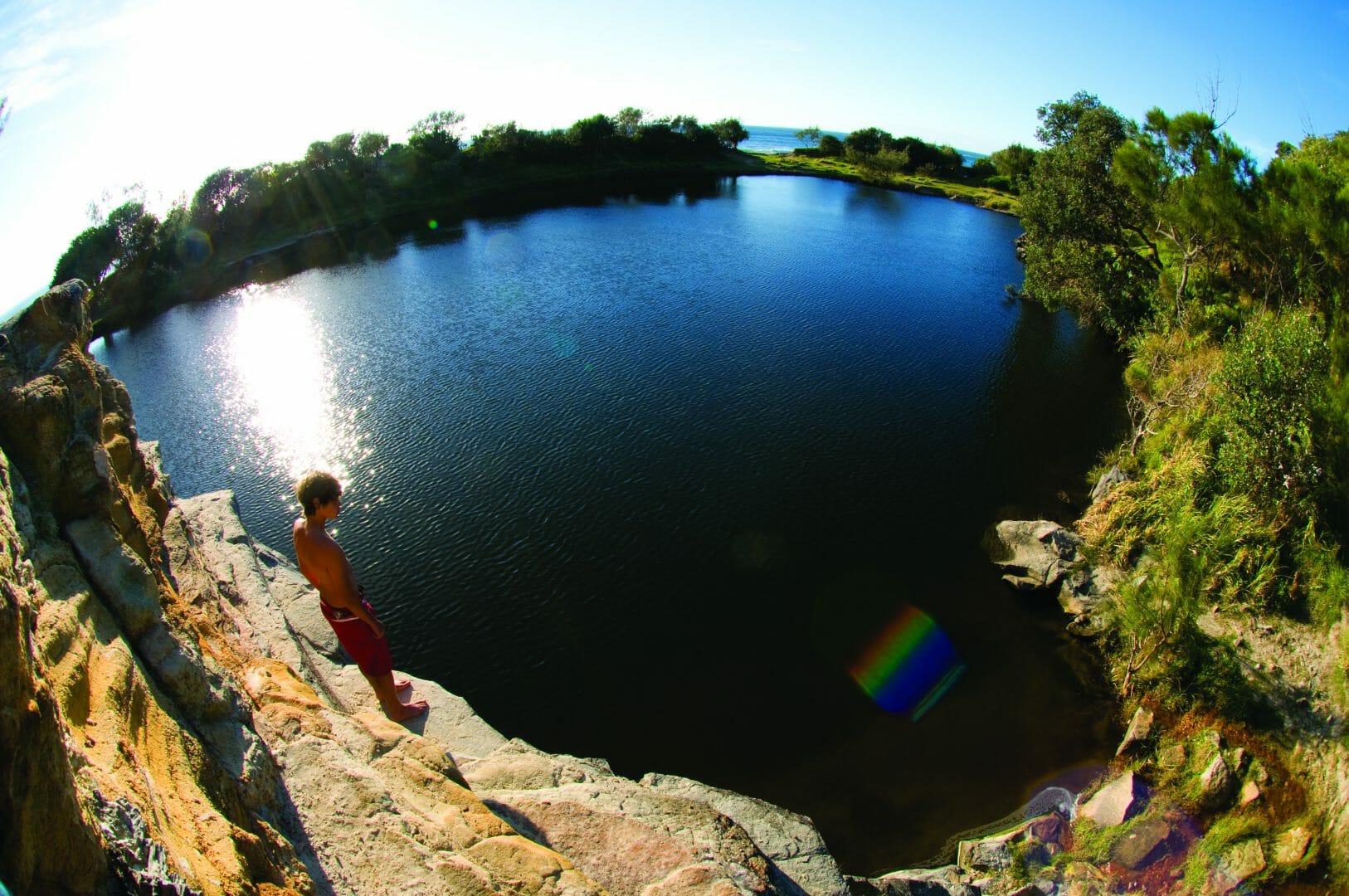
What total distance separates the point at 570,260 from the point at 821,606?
44.1 metres

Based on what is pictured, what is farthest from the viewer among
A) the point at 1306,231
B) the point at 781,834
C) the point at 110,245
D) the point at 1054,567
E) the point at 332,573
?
the point at 110,245

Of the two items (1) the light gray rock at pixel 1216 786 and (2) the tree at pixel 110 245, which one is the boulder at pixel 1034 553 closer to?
(1) the light gray rock at pixel 1216 786

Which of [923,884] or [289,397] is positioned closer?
[923,884]

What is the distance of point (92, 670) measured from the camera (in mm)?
5805

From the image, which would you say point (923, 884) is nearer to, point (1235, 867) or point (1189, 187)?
point (1235, 867)

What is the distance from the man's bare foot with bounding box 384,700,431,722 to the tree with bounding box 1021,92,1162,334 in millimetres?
39808

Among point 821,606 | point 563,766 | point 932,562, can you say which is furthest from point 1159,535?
point 563,766

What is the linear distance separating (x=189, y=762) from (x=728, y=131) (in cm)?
13436

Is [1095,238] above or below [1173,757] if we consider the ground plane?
above

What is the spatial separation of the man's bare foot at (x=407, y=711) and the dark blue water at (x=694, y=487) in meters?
5.44

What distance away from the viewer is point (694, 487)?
25703mm

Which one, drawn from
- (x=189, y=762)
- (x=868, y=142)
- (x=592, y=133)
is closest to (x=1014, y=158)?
(x=868, y=142)

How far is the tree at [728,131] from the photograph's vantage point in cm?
12338

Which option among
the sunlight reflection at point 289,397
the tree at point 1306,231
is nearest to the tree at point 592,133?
the sunlight reflection at point 289,397
